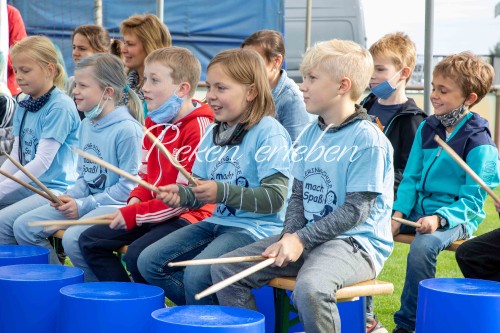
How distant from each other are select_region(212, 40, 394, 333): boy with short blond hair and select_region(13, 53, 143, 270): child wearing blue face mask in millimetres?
1055

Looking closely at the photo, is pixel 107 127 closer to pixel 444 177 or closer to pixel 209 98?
pixel 209 98

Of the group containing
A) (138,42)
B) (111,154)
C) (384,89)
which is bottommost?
(111,154)

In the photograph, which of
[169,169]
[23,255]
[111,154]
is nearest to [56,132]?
[111,154]

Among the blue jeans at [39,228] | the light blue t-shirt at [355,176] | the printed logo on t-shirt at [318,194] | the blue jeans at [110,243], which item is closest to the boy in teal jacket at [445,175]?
the light blue t-shirt at [355,176]

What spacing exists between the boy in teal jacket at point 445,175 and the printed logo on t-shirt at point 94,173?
138 centimetres

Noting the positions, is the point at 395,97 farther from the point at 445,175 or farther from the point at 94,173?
the point at 94,173

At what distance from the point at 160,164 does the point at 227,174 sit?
0.46 m

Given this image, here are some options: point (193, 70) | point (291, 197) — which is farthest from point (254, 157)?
point (193, 70)

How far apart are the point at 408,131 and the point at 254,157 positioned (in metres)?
1.07

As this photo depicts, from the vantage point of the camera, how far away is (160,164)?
11.9ft

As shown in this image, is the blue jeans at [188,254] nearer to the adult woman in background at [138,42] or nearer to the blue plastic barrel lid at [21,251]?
the blue plastic barrel lid at [21,251]

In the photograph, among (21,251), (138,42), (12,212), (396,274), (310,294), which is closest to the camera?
(310,294)

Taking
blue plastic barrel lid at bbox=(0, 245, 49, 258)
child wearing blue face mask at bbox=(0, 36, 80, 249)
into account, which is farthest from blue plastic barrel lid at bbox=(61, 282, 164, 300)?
child wearing blue face mask at bbox=(0, 36, 80, 249)

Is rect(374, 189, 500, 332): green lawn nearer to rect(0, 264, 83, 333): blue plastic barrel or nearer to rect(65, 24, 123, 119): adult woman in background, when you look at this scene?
rect(0, 264, 83, 333): blue plastic barrel
